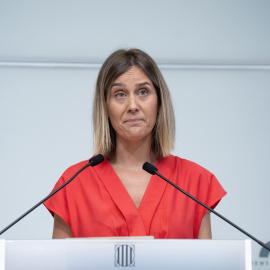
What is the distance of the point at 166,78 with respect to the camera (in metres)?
2.42

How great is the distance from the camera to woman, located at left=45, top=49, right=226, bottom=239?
145 cm

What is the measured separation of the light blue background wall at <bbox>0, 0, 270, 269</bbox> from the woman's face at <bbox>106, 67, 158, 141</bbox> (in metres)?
0.84

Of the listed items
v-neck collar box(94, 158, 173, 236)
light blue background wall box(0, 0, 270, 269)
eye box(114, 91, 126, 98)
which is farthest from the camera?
light blue background wall box(0, 0, 270, 269)

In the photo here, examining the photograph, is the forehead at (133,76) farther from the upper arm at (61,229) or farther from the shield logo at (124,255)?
the shield logo at (124,255)

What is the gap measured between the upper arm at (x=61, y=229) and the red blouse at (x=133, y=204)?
0.8 inches

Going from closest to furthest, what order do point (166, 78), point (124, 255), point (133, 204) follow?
point (124, 255), point (133, 204), point (166, 78)

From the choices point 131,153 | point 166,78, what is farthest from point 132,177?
point 166,78

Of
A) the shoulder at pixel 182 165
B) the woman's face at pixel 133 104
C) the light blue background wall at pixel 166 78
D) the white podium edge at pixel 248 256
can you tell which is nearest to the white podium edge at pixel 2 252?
the white podium edge at pixel 248 256

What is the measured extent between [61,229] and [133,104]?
1.29 feet

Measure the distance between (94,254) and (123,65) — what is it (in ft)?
2.29

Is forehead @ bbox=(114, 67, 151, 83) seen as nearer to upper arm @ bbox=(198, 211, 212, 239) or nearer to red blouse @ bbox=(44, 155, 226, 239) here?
red blouse @ bbox=(44, 155, 226, 239)

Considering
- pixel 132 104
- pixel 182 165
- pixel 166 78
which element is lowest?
pixel 182 165

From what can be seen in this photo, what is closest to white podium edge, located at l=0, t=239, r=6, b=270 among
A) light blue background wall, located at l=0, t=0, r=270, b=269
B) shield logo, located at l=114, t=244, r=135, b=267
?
shield logo, located at l=114, t=244, r=135, b=267

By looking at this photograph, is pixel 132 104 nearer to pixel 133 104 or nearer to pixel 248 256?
pixel 133 104
